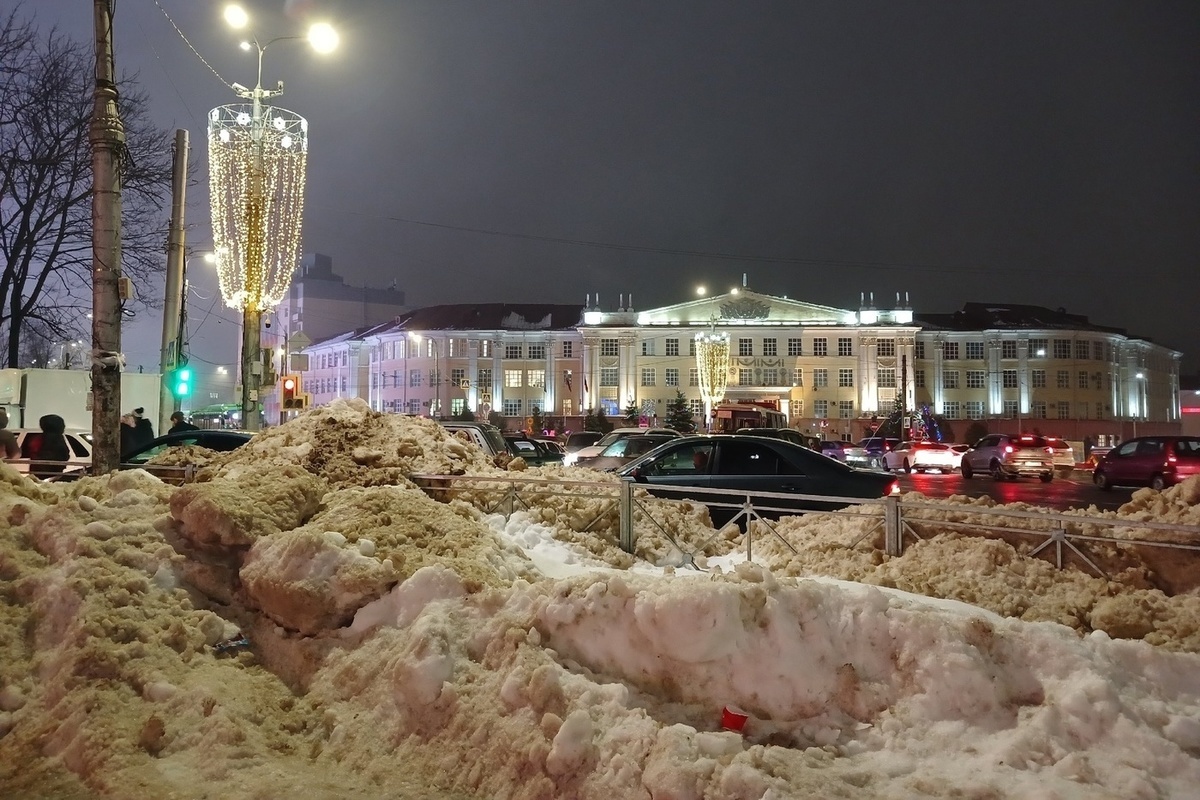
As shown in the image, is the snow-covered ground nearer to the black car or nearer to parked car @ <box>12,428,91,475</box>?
the black car

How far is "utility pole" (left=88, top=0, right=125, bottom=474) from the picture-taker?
8.79m

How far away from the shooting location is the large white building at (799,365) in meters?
68.9

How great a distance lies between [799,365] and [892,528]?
213 feet

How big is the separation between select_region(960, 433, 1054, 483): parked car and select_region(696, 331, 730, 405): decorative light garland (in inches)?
1057

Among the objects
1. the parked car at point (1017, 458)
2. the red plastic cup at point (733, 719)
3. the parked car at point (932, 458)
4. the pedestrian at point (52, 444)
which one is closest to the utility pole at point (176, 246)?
the pedestrian at point (52, 444)

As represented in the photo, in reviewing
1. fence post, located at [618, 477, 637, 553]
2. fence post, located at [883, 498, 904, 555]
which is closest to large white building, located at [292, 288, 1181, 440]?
fence post, located at [618, 477, 637, 553]

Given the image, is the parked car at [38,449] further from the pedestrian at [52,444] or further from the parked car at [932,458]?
the parked car at [932,458]

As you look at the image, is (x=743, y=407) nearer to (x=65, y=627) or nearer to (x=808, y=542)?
(x=808, y=542)

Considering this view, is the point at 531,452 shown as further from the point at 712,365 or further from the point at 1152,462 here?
the point at 712,365

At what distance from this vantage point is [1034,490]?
829 inches

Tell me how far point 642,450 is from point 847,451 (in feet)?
71.8

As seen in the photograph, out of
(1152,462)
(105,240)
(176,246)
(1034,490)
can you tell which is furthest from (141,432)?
(1152,462)

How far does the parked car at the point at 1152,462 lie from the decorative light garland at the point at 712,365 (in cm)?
3244

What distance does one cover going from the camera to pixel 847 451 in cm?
3469
